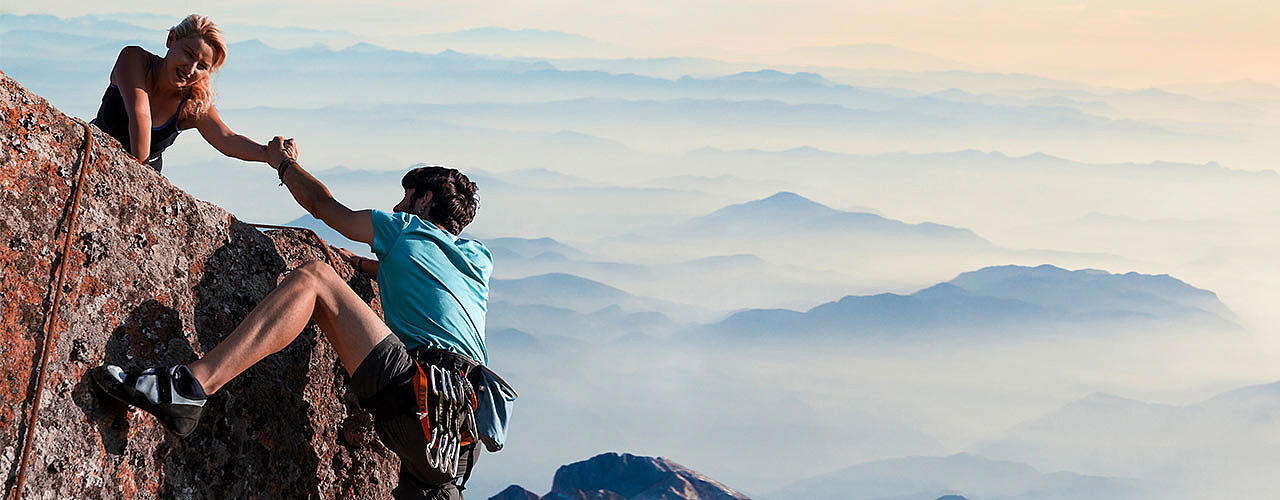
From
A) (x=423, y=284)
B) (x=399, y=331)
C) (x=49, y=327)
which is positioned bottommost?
(x=49, y=327)

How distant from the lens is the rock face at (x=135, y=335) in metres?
4.90

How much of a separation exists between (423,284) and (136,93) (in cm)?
220

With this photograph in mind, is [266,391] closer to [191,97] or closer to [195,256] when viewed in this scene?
[195,256]

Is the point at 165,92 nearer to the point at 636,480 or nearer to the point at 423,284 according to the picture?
the point at 423,284

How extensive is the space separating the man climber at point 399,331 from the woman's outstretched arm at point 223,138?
341mm

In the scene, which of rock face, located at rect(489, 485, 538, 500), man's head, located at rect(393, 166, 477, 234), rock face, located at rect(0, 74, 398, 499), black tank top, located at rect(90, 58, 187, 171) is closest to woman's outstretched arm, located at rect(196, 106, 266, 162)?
black tank top, located at rect(90, 58, 187, 171)

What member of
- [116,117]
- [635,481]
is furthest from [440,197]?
[635,481]

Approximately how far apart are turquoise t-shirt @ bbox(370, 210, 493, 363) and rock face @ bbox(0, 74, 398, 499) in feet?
2.54

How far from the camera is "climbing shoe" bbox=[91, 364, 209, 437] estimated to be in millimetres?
4879

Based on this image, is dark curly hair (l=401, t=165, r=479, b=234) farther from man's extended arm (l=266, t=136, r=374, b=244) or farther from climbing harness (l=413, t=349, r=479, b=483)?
climbing harness (l=413, t=349, r=479, b=483)

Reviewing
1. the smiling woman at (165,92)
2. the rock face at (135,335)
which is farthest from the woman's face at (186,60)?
the rock face at (135,335)

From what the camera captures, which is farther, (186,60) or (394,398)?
(186,60)

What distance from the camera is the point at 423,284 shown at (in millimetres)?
5840

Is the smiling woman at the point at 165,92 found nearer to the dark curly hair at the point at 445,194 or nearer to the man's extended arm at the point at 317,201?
the man's extended arm at the point at 317,201
